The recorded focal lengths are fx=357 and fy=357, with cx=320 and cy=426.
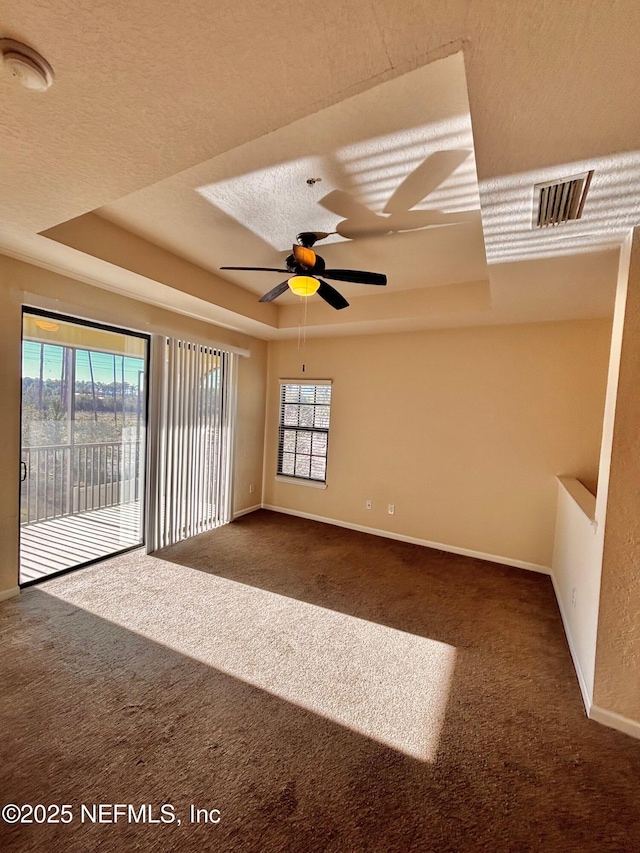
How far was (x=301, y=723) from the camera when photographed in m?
1.77

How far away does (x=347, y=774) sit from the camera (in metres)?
1.53

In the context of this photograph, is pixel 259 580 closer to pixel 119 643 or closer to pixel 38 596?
pixel 119 643

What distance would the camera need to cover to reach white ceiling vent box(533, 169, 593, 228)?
1.48 metres

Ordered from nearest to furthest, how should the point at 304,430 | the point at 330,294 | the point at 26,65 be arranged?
1. the point at 26,65
2. the point at 330,294
3. the point at 304,430

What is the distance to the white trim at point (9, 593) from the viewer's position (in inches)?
106

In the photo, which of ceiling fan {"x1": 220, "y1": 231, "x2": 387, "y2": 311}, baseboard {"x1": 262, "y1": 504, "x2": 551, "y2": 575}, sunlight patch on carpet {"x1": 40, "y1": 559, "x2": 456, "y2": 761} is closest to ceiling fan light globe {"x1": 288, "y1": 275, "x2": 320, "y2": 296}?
ceiling fan {"x1": 220, "y1": 231, "x2": 387, "y2": 311}

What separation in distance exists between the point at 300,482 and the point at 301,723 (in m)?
3.40

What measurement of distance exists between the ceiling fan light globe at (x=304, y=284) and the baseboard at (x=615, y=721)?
2.95 meters

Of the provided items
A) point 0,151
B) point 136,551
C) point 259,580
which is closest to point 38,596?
point 136,551

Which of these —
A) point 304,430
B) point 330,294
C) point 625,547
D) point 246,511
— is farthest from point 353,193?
point 246,511

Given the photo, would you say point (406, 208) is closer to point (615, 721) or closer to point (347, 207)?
point (347, 207)

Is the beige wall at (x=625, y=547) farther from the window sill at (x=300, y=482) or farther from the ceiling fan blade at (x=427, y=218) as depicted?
the window sill at (x=300, y=482)

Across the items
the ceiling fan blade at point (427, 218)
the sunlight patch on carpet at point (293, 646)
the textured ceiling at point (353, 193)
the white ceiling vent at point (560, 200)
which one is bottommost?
the sunlight patch on carpet at point (293, 646)

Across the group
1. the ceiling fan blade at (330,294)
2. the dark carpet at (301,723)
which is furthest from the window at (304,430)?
the dark carpet at (301,723)
